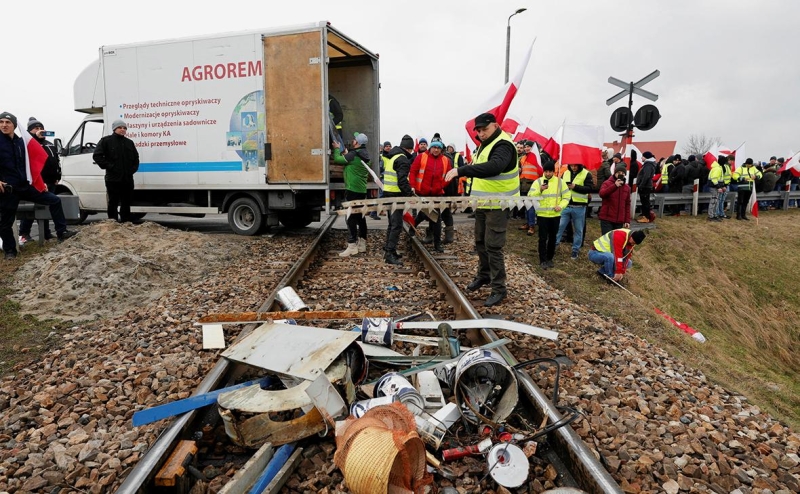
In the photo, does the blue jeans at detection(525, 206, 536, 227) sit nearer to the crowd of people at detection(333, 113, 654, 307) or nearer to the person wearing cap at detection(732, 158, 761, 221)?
the crowd of people at detection(333, 113, 654, 307)

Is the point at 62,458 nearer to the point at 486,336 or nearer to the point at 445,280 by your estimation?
the point at 486,336

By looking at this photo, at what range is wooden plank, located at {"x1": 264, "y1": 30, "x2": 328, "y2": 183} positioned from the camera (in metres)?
8.45

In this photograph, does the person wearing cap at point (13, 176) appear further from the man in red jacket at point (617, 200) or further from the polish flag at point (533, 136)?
the polish flag at point (533, 136)

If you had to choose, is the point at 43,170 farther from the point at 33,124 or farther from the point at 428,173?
the point at 428,173

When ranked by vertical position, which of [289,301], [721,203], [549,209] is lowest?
[289,301]

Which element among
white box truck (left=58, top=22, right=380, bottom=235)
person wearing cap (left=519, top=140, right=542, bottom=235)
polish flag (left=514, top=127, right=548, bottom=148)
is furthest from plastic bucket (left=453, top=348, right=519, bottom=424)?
polish flag (left=514, top=127, right=548, bottom=148)

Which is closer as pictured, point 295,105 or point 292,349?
point 292,349

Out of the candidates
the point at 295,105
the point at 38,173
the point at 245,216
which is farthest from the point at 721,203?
the point at 38,173

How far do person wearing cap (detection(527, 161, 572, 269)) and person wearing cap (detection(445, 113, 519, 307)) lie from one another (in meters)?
2.10

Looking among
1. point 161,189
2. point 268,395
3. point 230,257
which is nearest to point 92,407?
point 268,395

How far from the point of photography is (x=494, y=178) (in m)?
5.37

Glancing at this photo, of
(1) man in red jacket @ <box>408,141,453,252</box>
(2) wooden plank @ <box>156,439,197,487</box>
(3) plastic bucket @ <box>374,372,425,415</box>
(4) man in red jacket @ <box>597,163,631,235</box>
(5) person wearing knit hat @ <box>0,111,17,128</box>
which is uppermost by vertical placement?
(5) person wearing knit hat @ <box>0,111,17,128</box>

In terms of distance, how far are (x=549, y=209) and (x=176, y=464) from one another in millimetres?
6231

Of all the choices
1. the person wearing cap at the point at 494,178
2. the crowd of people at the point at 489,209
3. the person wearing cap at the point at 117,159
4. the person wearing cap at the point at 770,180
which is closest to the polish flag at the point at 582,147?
the crowd of people at the point at 489,209
